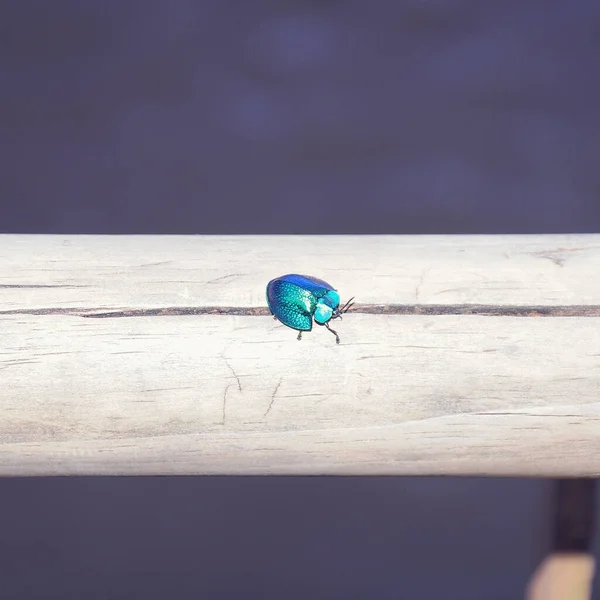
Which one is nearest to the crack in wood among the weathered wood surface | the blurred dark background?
the weathered wood surface

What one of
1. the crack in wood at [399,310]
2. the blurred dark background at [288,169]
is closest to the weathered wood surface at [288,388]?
the crack in wood at [399,310]

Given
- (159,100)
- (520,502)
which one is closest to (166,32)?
(159,100)

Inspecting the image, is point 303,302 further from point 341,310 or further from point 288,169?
point 288,169

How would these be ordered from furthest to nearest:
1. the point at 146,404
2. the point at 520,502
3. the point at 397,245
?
1. the point at 520,502
2. the point at 397,245
3. the point at 146,404

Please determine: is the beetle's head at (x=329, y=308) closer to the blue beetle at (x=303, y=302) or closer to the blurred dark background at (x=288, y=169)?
the blue beetle at (x=303, y=302)

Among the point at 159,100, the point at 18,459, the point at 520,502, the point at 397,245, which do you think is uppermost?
the point at 159,100

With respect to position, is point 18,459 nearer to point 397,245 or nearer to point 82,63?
point 397,245
